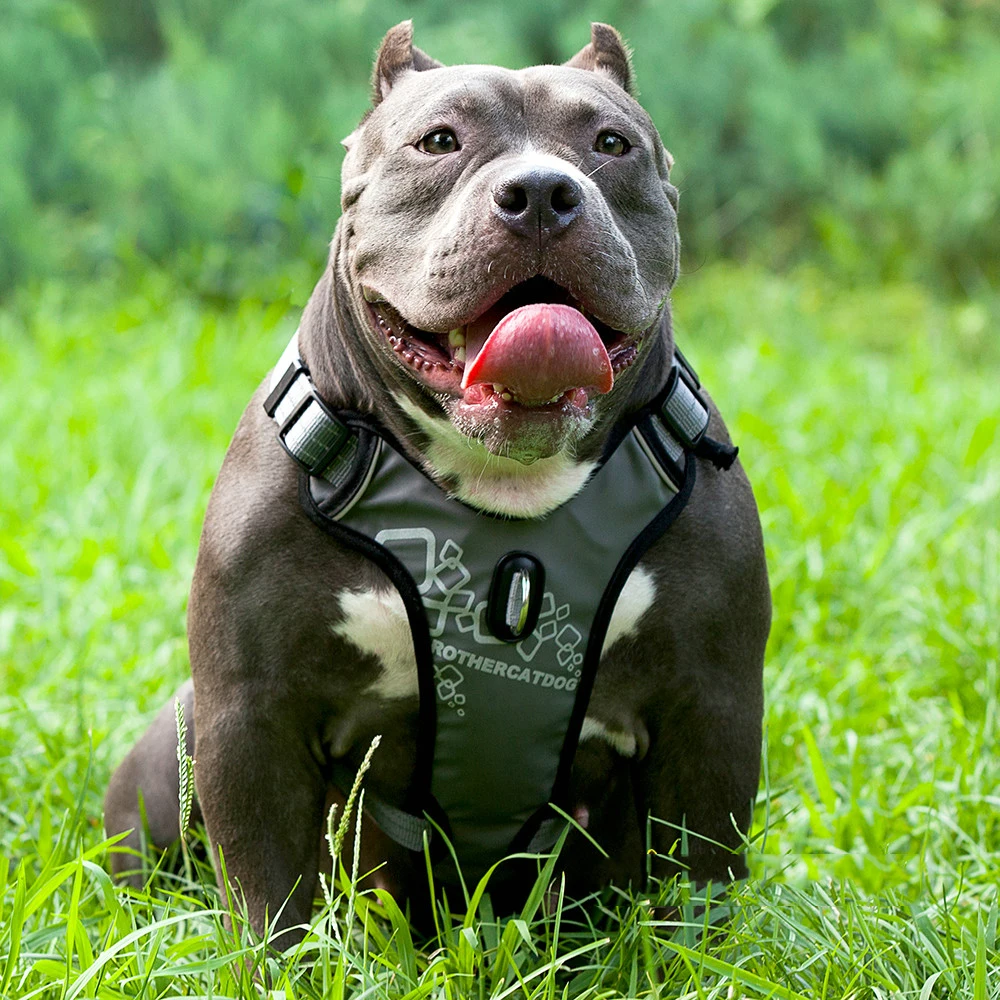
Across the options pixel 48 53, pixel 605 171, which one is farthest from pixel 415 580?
pixel 48 53

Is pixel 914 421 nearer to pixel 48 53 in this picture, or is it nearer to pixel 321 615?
pixel 321 615

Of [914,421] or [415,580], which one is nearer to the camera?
[415,580]

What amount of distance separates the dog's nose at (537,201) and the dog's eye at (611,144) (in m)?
0.22

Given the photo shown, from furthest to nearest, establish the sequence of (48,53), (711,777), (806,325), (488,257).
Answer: (48,53) < (806,325) < (711,777) < (488,257)

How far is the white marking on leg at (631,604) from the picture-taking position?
220 cm

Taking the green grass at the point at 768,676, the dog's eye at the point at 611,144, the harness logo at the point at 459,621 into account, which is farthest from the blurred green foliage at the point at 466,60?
the harness logo at the point at 459,621

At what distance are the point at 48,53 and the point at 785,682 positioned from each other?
5779 millimetres

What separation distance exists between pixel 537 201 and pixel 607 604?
600mm

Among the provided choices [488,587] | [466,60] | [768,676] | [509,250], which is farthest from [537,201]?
[466,60]

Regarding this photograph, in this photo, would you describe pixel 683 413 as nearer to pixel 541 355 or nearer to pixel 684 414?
pixel 684 414

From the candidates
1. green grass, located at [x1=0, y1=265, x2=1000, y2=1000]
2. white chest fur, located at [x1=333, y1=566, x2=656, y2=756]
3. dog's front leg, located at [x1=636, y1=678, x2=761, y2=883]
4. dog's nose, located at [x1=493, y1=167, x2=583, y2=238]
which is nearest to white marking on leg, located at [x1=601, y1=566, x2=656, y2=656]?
white chest fur, located at [x1=333, y1=566, x2=656, y2=756]

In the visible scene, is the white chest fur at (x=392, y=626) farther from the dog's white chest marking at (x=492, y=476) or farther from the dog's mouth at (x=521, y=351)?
the dog's mouth at (x=521, y=351)

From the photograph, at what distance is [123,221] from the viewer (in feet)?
23.4

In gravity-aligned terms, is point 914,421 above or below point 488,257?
below
